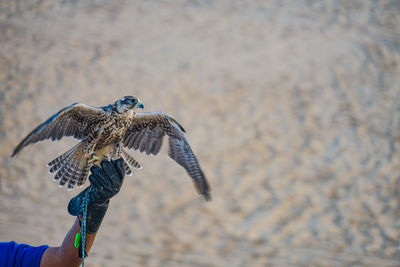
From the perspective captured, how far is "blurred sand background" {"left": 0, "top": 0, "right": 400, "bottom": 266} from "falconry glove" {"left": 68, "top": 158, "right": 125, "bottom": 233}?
2242 mm

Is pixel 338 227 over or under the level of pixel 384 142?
under

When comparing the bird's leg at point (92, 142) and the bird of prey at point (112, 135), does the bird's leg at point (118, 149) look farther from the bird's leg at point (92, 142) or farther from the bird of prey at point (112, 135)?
the bird's leg at point (92, 142)

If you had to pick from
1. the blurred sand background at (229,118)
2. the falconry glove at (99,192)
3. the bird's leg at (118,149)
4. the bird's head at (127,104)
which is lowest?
the falconry glove at (99,192)

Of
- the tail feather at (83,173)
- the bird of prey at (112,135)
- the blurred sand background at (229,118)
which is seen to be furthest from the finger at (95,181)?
the blurred sand background at (229,118)

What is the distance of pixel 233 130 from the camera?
668 centimetres

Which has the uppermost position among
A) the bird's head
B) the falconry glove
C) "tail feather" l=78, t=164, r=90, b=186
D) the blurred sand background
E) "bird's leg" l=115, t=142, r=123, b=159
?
the blurred sand background

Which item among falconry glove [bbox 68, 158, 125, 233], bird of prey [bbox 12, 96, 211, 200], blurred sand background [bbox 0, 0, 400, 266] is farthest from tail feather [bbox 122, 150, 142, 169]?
blurred sand background [bbox 0, 0, 400, 266]

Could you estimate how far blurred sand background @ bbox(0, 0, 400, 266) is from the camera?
5.01 meters

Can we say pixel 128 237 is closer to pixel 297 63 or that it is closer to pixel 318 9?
pixel 297 63

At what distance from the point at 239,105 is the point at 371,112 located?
1.92 meters

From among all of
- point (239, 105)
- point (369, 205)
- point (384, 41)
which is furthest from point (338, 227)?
point (384, 41)

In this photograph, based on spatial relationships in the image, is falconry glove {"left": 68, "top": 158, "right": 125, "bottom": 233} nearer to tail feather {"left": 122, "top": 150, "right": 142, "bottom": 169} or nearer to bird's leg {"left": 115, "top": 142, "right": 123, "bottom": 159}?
bird's leg {"left": 115, "top": 142, "right": 123, "bottom": 159}

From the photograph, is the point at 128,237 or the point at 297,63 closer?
the point at 128,237

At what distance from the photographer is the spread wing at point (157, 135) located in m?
2.65
